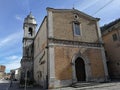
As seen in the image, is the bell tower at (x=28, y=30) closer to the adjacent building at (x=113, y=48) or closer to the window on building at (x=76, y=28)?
the window on building at (x=76, y=28)

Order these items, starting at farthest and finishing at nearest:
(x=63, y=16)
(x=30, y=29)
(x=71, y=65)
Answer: (x=30, y=29) → (x=63, y=16) → (x=71, y=65)

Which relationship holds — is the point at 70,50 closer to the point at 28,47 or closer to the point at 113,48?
the point at 113,48

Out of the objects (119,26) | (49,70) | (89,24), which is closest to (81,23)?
(89,24)

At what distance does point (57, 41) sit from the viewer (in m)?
17.1

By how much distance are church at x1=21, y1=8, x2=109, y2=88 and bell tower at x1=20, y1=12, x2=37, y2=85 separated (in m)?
8.70

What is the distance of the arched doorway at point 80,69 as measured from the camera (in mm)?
17594

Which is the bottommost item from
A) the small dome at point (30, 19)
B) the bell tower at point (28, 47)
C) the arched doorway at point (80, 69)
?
the arched doorway at point (80, 69)

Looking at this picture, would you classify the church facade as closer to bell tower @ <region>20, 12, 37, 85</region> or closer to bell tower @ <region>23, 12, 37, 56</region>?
bell tower @ <region>20, 12, 37, 85</region>

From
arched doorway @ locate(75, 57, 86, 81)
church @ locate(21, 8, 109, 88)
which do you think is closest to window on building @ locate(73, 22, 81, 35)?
church @ locate(21, 8, 109, 88)

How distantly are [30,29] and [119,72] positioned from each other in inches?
825

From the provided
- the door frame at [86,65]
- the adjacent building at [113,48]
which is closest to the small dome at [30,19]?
the adjacent building at [113,48]

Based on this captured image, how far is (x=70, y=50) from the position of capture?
17531mm

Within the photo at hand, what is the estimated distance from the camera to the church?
1603 centimetres

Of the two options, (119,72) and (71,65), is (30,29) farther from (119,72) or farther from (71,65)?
(119,72)
